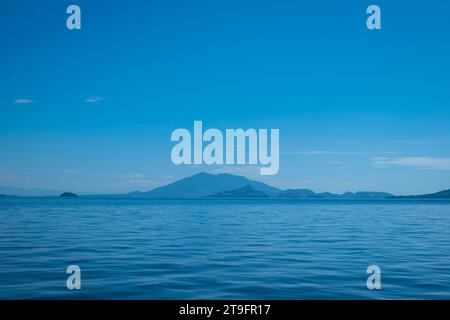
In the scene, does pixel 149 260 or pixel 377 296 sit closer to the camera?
pixel 377 296

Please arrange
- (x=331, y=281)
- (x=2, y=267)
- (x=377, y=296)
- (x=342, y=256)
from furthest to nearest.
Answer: (x=342, y=256) < (x=2, y=267) < (x=331, y=281) < (x=377, y=296)

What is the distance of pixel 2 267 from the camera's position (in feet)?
53.4

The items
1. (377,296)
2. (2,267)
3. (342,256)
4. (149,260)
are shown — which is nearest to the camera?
(377,296)
